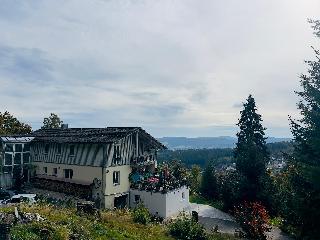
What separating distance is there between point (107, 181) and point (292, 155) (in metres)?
21.3

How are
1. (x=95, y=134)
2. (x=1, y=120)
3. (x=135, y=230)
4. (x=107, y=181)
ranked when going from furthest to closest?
(x=1, y=120) < (x=95, y=134) < (x=107, y=181) < (x=135, y=230)

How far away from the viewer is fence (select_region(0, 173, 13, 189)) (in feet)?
142

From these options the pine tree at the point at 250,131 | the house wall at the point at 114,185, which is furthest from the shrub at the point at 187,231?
the pine tree at the point at 250,131

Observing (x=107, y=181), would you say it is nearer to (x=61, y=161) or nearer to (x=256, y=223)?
(x=61, y=161)

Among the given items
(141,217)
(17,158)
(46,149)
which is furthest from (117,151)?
(17,158)

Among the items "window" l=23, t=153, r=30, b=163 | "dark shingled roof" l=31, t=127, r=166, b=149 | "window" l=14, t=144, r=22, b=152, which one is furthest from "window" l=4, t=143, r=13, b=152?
"dark shingled roof" l=31, t=127, r=166, b=149

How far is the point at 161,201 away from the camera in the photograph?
38.1 metres

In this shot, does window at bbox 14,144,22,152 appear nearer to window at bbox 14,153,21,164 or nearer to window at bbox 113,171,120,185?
window at bbox 14,153,21,164

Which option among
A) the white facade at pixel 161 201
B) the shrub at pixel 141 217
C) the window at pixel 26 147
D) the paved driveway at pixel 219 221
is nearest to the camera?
the shrub at pixel 141 217

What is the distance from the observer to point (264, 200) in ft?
137

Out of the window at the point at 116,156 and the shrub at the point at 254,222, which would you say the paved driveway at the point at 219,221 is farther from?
the window at the point at 116,156

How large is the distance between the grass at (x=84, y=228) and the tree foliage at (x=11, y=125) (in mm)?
31535

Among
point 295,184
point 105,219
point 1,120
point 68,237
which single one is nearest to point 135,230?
point 105,219

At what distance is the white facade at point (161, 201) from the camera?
3803 cm
